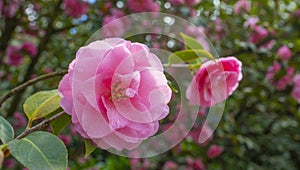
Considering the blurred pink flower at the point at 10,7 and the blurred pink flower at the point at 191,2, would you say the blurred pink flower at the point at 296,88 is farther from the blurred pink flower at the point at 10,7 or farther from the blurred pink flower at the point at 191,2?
the blurred pink flower at the point at 10,7

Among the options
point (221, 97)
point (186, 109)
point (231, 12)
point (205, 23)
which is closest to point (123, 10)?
point (205, 23)

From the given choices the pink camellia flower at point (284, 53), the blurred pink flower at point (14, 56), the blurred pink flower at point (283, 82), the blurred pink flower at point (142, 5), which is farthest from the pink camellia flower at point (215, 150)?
the blurred pink flower at point (14, 56)

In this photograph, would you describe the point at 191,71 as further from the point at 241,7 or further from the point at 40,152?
the point at 241,7

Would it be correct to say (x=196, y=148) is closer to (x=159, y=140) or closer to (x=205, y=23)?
(x=205, y=23)

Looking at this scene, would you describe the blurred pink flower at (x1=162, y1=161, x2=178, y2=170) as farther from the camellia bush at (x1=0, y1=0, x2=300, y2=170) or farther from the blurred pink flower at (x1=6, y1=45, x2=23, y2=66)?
the blurred pink flower at (x1=6, y1=45, x2=23, y2=66)

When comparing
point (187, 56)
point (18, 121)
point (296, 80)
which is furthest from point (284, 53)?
point (187, 56)
